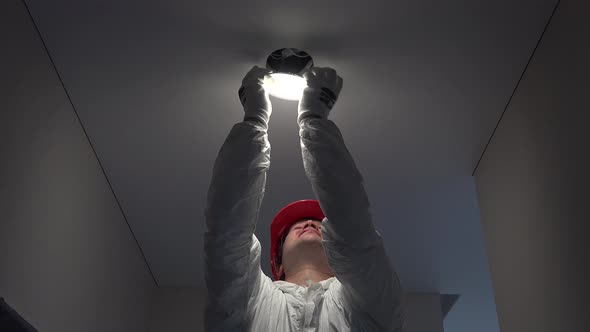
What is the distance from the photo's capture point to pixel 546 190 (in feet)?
5.38

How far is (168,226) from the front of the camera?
8.00ft

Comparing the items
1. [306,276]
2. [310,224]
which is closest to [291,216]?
[310,224]

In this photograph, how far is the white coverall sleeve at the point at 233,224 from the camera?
1.28 meters

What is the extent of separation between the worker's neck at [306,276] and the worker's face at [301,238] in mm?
49

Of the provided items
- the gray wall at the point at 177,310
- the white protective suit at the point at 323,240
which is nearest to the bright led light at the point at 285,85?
the white protective suit at the point at 323,240

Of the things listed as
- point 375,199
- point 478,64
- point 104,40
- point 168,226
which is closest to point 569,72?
point 478,64

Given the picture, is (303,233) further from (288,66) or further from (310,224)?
(288,66)

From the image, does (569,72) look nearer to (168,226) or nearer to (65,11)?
(65,11)

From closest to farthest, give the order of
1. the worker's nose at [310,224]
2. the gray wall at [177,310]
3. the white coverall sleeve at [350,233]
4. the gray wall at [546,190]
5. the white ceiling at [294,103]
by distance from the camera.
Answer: the white coverall sleeve at [350,233] < the gray wall at [546,190] < the white ceiling at [294,103] < the worker's nose at [310,224] < the gray wall at [177,310]

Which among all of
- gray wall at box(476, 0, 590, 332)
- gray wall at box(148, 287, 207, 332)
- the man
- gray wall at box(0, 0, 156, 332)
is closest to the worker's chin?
the man

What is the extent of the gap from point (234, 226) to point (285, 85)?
584 millimetres

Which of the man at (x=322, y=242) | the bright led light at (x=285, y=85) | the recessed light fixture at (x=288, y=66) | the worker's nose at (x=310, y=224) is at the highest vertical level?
the recessed light fixture at (x=288, y=66)

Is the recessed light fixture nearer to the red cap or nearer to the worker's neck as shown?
the red cap

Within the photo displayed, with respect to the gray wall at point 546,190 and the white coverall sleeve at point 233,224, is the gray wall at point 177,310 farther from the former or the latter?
the white coverall sleeve at point 233,224
